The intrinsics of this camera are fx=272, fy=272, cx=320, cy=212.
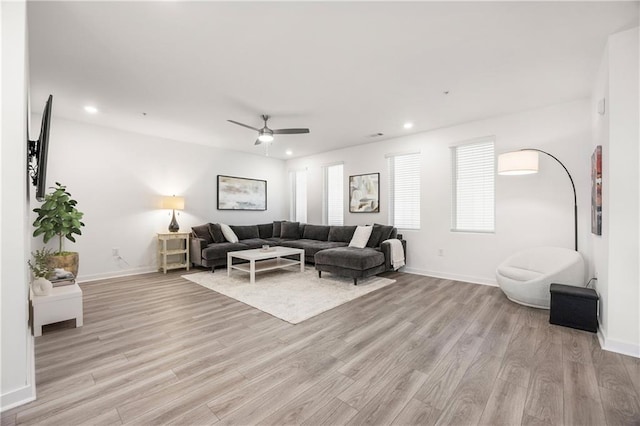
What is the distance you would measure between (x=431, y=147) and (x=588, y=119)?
2.06 m

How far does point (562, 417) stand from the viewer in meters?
1.57

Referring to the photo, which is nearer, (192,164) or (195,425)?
(195,425)

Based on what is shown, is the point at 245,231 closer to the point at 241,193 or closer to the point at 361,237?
the point at 241,193

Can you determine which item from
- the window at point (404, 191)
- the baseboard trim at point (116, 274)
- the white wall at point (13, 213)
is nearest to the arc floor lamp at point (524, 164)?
the window at point (404, 191)

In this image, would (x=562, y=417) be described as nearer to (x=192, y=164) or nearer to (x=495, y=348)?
(x=495, y=348)

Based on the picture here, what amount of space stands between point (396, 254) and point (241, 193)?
4094 mm

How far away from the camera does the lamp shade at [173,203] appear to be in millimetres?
5287

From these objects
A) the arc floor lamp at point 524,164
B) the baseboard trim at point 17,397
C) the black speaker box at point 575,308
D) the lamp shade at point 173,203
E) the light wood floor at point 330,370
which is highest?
the arc floor lamp at point 524,164

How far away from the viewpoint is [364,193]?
6066 millimetres

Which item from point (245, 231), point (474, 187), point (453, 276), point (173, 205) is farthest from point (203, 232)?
point (474, 187)

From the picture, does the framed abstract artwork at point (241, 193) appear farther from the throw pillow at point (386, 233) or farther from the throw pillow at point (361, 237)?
the throw pillow at point (386, 233)

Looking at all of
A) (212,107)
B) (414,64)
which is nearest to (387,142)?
(414,64)

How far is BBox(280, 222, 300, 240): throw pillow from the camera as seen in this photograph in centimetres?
681

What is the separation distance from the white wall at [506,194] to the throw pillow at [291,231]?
2.11 m
